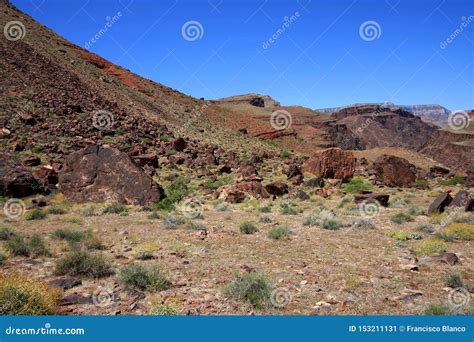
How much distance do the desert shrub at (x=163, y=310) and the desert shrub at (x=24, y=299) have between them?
141 cm

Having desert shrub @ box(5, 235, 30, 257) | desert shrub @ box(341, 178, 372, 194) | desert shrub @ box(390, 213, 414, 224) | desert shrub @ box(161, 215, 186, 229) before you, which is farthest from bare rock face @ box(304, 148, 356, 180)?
desert shrub @ box(5, 235, 30, 257)

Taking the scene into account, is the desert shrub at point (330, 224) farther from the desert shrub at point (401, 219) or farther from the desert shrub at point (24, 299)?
the desert shrub at point (24, 299)

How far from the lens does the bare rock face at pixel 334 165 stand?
2684 centimetres

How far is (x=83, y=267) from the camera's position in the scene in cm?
776

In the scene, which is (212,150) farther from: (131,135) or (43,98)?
(43,98)

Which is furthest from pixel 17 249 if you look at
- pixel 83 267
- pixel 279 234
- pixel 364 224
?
pixel 364 224

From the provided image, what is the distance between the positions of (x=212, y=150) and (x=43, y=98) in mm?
14679

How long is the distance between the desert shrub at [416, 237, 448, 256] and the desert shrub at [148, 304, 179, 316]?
6.25 m

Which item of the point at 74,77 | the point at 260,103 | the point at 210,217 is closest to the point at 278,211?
the point at 210,217

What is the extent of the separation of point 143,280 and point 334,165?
850 inches

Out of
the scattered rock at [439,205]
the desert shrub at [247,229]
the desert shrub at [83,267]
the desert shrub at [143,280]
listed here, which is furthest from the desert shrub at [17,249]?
the scattered rock at [439,205]

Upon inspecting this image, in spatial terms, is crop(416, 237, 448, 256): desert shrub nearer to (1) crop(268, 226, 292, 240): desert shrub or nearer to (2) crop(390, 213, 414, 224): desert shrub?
(2) crop(390, 213, 414, 224): desert shrub

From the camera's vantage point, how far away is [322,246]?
10266mm

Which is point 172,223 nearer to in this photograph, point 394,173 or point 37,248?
point 37,248
